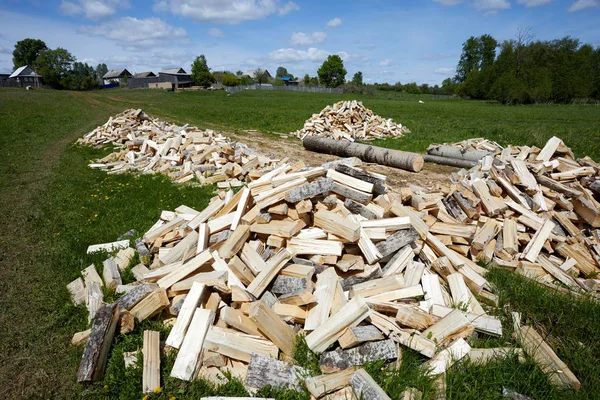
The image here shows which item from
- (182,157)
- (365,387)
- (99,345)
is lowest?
(99,345)

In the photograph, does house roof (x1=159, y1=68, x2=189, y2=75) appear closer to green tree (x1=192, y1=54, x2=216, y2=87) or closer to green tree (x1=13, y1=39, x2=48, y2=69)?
green tree (x1=192, y1=54, x2=216, y2=87)

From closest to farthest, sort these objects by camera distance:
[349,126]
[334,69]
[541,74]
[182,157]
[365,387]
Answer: [365,387] < [182,157] < [349,126] < [541,74] < [334,69]

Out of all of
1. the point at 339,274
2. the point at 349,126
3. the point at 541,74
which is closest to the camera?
the point at 339,274

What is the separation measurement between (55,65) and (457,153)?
119m

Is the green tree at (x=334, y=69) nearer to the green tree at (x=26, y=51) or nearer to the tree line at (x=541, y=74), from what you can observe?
the tree line at (x=541, y=74)

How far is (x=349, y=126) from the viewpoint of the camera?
17844mm

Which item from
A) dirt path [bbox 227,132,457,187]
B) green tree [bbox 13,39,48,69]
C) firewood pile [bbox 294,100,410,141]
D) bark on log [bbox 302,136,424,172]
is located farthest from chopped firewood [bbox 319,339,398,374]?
green tree [bbox 13,39,48,69]

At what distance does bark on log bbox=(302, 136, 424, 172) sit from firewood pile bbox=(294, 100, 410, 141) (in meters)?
3.54

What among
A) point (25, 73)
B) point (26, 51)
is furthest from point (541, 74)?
point (26, 51)

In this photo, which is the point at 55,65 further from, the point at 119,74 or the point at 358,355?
the point at 358,355

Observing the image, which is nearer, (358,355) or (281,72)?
(358,355)

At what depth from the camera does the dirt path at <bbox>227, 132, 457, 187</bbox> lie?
1002 centimetres

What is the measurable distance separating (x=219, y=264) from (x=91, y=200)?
567cm

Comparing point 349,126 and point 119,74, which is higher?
point 119,74
